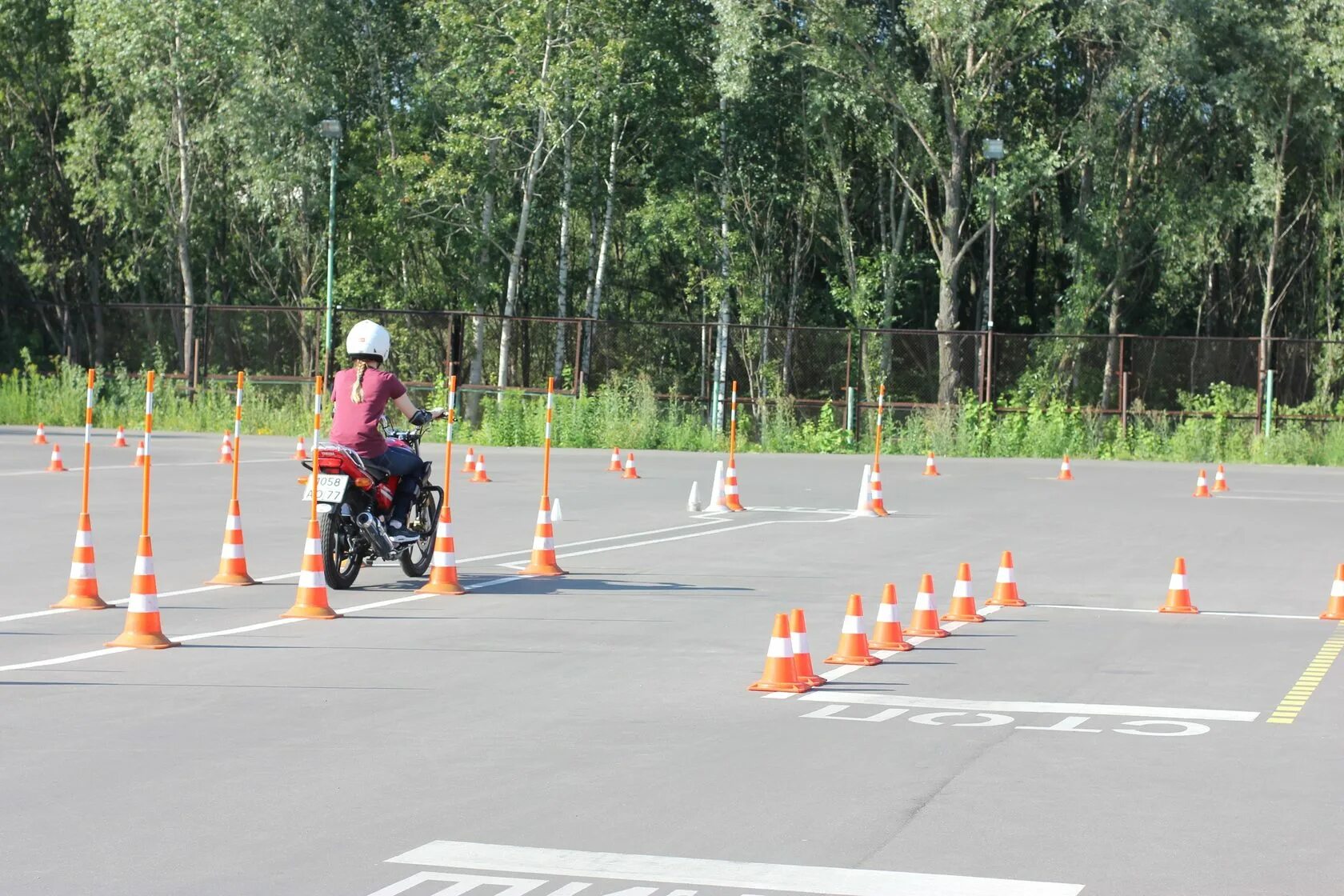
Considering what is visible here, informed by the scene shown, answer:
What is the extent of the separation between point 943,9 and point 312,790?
41.0 metres

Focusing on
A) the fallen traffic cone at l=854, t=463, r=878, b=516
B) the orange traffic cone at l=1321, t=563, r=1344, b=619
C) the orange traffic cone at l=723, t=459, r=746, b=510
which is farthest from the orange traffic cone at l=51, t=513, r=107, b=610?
the fallen traffic cone at l=854, t=463, r=878, b=516

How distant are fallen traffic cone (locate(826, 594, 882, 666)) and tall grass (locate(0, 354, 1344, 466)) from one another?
29.8m

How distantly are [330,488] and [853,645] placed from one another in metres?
4.76

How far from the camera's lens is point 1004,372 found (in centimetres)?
5041

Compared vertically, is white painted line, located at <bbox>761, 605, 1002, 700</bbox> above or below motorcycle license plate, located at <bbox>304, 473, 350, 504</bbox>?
below

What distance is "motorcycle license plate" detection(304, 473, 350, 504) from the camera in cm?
1462

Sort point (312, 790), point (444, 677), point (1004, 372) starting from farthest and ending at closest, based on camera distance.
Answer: point (1004, 372) → point (444, 677) → point (312, 790)

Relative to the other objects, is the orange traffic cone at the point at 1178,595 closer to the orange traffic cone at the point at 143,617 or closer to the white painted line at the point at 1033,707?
the white painted line at the point at 1033,707

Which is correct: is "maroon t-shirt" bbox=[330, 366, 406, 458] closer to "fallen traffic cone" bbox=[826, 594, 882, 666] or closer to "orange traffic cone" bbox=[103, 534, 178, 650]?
"orange traffic cone" bbox=[103, 534, 178, 650]

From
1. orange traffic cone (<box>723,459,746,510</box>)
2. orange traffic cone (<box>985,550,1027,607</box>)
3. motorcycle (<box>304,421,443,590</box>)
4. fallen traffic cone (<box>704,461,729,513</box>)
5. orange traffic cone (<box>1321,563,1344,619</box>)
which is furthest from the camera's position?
orange traffic cone (<box>723,459,746,510</box>)

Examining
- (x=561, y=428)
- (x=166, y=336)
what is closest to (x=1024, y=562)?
(x=561, y=428)

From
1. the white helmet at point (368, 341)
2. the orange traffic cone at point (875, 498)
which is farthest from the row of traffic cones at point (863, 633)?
the orange traffic cone at point (875, 498)

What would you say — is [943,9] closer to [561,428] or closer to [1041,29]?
[1041,29]

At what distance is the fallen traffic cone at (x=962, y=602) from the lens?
46.3ft
